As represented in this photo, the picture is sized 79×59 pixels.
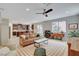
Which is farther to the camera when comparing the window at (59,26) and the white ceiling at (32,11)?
the window at (59,26)

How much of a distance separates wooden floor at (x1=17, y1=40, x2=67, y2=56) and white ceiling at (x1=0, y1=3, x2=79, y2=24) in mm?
507

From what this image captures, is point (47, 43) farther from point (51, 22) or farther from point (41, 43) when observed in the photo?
point (51, 22)

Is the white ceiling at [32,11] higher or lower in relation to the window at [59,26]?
higher

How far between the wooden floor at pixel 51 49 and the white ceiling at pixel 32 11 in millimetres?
507

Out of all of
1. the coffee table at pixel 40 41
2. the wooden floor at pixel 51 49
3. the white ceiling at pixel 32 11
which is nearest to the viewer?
the white ceiling at pixel 32 11

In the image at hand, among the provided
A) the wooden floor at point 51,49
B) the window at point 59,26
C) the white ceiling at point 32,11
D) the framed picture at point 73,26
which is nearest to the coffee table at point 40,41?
the wooden floor at point 51,49

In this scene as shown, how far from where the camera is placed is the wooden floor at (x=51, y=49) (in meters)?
1.96

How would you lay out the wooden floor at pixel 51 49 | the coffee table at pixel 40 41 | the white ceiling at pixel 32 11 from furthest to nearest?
the coffee table at pixel 40 41 → the wooden floor at pixel 51 49 → the white ceiling at pixel 32 11

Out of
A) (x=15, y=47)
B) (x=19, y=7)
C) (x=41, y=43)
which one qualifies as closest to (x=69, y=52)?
(x=41, y=43)

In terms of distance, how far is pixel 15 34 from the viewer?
2.08 meters

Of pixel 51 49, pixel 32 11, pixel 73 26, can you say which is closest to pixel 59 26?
pixel 73 26

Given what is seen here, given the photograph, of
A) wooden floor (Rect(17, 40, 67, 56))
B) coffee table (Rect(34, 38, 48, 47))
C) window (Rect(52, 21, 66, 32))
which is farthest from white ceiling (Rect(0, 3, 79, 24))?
wooden floor (Rect(17, 40, 67, 56))

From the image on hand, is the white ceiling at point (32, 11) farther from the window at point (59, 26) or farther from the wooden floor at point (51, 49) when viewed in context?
the wooden floor at point (51, 49)

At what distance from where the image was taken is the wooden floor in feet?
6.43
